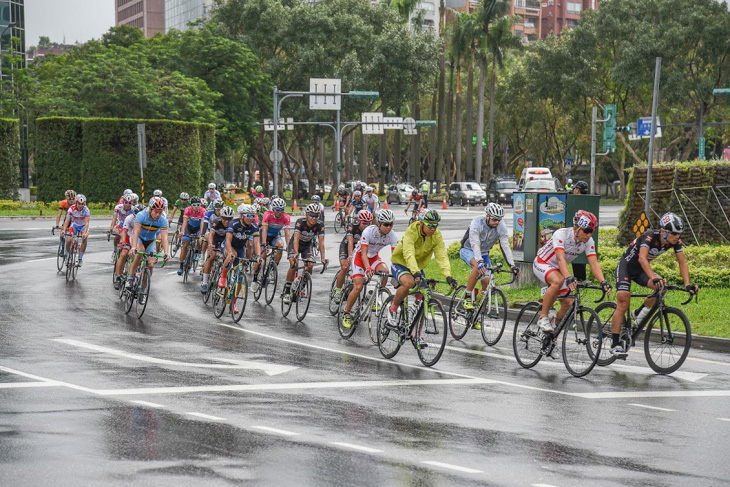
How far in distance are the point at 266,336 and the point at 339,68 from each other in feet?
191

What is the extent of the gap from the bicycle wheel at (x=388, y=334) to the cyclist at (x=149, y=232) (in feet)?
17.1

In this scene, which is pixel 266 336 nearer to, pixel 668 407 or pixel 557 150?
pixel 668 407

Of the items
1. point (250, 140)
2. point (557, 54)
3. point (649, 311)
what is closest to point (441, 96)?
point (557, 54)

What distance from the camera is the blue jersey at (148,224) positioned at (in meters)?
18.5

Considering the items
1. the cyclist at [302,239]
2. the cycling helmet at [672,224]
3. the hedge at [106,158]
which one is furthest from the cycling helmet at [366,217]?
the hedge at [106,158]

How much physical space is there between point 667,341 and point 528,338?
157cm

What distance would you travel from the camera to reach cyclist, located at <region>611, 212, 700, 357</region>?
40.0 feet

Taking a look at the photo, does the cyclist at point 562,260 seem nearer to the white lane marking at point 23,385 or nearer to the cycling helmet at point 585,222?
the cycling helmet at point 585,222

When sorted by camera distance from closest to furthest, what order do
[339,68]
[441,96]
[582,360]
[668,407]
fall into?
1. [668,407]
2. [582,360]
3. [339,68]
4. [441,96]

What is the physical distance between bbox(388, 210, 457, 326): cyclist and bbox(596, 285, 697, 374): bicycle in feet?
6.53

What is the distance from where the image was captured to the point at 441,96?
8200 cm

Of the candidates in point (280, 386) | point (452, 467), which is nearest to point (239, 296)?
point (280, 386)

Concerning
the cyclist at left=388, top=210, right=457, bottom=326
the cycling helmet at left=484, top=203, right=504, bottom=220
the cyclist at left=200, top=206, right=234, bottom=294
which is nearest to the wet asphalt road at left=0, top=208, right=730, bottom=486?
the cyclist at left=388, top=210, right=457, bottom=326

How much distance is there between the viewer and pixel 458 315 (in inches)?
623
